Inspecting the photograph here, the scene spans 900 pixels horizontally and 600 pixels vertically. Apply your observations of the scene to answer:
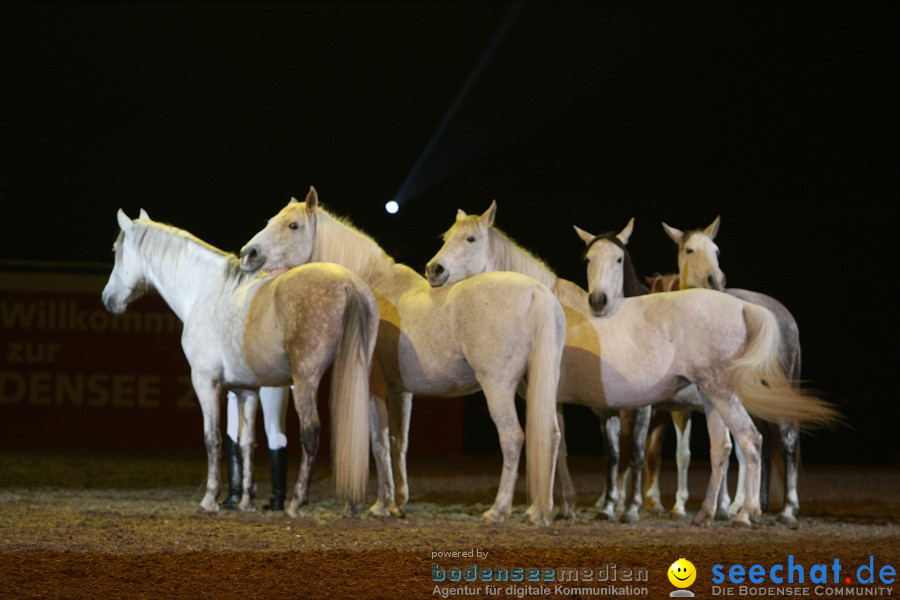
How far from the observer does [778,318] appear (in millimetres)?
8625

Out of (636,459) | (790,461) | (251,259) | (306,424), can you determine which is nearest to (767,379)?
(636,459)

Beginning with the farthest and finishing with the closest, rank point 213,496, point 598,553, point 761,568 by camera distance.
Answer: point 213,496 → point 598,553 → point 761,568

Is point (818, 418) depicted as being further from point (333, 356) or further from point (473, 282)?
point (333, 356)

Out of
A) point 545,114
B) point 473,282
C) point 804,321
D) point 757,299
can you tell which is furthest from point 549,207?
point 473,282

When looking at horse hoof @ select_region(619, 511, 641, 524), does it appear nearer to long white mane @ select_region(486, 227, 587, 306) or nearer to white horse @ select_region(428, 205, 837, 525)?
white horse @ select_region(428, 205, 837, 525)

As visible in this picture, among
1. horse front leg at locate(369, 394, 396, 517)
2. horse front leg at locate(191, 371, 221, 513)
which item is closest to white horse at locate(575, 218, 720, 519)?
horse front leg at locate(369, 394, 396, 517)

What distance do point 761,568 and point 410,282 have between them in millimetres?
3765

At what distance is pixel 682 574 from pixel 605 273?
3378 millimetres

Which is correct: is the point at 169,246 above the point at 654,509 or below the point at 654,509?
above

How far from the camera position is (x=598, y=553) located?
5707 millimetres

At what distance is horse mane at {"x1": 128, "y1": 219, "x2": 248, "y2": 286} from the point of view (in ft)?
27.5

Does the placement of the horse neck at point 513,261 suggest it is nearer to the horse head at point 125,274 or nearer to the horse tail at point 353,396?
the horse tail at point 353,396

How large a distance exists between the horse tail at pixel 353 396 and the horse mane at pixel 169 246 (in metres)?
1.52

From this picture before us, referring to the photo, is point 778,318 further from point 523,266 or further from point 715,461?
point 523,266
